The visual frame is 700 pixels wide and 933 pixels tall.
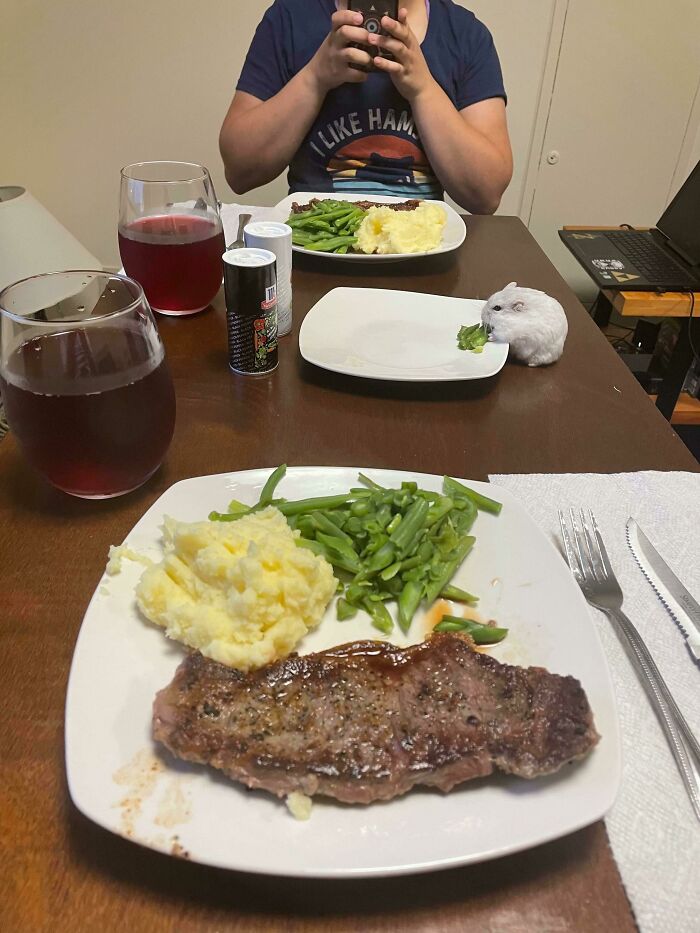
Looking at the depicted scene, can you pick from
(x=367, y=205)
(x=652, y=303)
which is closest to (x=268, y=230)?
(x=367, y=205)

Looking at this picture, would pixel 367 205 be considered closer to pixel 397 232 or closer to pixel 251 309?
pixel 397 232

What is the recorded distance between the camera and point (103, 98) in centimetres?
396

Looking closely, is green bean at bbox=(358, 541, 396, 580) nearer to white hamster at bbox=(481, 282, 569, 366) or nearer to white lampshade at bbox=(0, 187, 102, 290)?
white hamster at bbox=(481, 282, 569, 366)

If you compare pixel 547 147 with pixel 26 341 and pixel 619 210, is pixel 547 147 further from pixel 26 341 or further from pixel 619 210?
pixel 26 341

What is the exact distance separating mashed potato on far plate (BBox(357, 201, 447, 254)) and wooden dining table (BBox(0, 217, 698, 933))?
66 millimetres

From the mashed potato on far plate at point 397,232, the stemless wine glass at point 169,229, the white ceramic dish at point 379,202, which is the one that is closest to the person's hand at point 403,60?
the white ceramic dish at point 379,202

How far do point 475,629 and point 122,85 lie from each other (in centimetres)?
420

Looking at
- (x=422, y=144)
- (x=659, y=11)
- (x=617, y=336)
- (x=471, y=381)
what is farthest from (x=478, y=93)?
(x=617, y=336)

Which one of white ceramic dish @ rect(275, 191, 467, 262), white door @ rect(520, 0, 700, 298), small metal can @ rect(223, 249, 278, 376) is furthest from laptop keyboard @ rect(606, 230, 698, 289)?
small metal can @ rect(223, 249, 278, 376)

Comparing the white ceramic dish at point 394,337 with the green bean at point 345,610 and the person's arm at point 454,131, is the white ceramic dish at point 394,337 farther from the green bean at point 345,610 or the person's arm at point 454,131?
the person's arm at point 454,131

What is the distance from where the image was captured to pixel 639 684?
0.86 m

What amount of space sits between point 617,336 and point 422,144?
2.43 m

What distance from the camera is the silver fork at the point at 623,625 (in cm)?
77

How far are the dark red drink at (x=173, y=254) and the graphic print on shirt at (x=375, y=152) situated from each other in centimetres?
107
